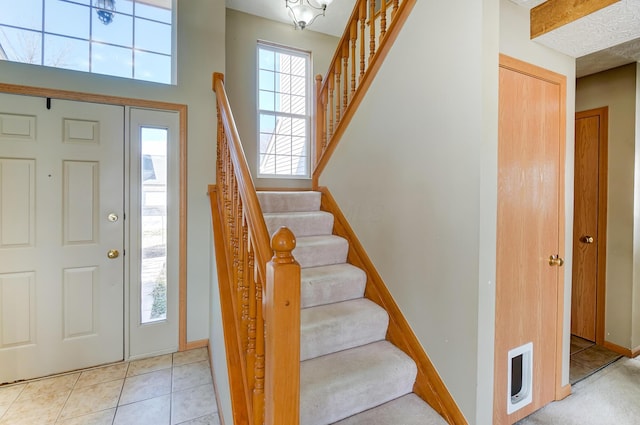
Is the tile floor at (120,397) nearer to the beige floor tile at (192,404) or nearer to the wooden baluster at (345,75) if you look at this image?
the beige floor tile at (192,404)

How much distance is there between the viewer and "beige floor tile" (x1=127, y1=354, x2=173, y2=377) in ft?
7.59

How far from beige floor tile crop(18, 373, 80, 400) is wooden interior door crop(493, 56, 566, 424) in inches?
113

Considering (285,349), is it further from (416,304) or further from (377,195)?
(377,195)

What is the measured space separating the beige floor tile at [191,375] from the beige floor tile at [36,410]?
0.67 metres

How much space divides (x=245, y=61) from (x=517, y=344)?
3758 mm

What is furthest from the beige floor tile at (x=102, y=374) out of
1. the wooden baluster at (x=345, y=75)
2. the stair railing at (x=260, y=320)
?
the wooden baluster at (x=345, y=75)

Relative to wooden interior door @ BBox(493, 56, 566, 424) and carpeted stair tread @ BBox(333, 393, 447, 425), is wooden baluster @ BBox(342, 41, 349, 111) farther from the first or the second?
carpeted stair tread @ BBox(333, 393, 447, 425)

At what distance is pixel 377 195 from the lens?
214 cm

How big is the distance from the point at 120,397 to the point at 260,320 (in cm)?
159

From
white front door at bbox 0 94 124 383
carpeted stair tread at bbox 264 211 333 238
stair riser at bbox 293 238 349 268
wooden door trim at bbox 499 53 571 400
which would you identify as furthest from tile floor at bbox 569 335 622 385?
white front door at bbox 0 94 124 383

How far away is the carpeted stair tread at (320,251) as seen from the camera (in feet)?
7.30

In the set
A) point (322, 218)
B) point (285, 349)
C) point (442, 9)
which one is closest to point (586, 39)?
point (442, 9)

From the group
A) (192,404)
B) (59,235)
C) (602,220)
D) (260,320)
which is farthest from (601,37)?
(59,235)

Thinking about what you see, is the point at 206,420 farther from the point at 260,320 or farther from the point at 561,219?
the point at 561,219
